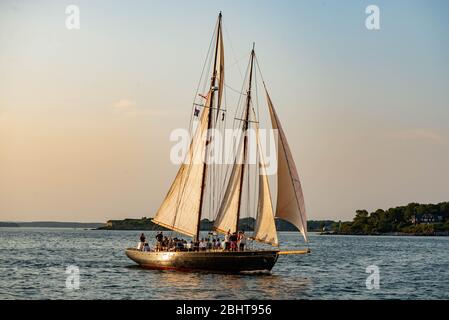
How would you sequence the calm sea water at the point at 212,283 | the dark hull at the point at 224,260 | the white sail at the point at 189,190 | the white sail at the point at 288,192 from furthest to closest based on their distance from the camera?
the white sail at the point at 189,190 < the dark hull at the point at 224,260 < the white sail at the point at 288,192 < the calm sea water at the point at 212,283

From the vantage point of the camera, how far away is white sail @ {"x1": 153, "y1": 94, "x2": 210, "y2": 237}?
57031 mm

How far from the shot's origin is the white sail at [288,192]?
51.2 meters

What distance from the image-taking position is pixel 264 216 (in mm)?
52688

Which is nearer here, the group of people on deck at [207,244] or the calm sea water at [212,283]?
the calm sea water at [212,283]

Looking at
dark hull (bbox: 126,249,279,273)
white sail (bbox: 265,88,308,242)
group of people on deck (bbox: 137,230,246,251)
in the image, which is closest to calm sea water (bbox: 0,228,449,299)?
dark hull (bbox: 126,249,279,273)

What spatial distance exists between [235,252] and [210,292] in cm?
861

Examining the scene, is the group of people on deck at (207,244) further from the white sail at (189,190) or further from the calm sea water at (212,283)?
the calm sea water at (212,283)

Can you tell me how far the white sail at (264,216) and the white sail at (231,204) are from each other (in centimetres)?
197

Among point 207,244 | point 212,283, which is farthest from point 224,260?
point 212,283

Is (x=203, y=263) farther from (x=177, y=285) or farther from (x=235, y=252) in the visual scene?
(x=177, y=285)

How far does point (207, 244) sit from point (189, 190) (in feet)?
15.5

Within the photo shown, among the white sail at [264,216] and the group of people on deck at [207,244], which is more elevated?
the white sail at [264,216]

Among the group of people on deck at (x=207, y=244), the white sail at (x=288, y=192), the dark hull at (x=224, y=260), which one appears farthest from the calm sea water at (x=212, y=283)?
the white sail at (x=288, y=192)
